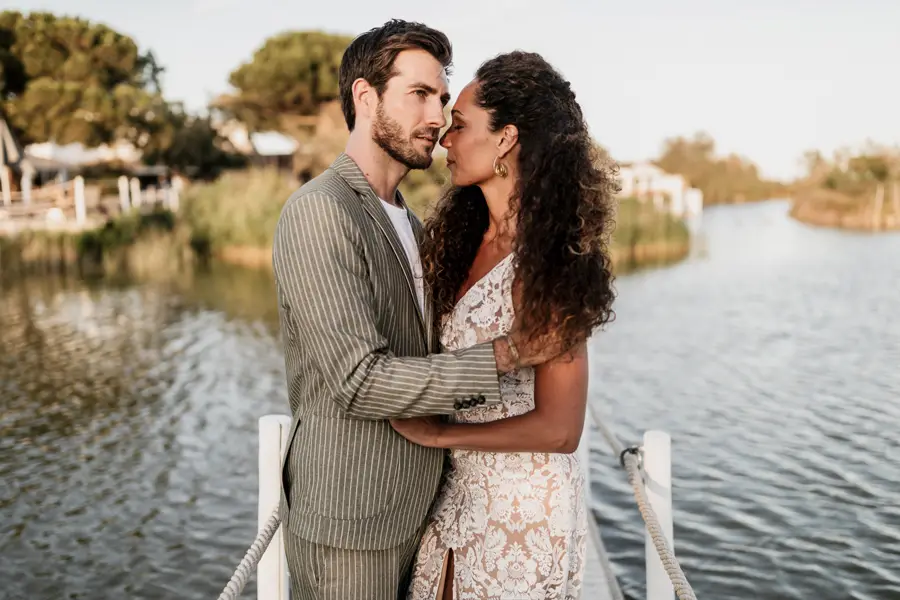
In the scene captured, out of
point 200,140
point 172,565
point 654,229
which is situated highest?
point 200,140

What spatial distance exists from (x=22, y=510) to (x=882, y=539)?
7725 mm

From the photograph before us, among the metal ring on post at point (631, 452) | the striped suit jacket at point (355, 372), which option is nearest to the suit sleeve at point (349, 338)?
the striped suit jacket at point (355, 372)

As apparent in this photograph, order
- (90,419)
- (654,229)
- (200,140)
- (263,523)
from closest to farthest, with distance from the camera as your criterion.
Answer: (263,523)
(90,419)
(654,229)
(200,140)

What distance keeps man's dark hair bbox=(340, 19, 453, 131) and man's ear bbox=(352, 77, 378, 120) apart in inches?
0.5

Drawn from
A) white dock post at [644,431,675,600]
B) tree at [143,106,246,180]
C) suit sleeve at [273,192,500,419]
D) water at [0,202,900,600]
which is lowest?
water at [0,202,900,600]

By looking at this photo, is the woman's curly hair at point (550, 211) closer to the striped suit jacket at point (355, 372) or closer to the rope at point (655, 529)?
the striped suit jacket at point (355, 372)

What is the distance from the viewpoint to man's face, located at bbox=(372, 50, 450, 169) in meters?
2.21

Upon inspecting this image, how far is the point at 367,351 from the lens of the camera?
1.87 m

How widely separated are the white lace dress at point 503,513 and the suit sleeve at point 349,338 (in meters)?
0.31

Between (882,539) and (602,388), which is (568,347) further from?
(602,388)

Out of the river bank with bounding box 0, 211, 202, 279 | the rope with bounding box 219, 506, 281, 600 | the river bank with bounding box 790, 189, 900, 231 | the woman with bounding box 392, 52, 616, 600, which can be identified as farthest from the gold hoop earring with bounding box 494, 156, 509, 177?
the river bank with bounding box 790, 189, 900, 231

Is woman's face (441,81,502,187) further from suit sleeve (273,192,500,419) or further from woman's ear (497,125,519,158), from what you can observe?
suit sleeve (273,192,500,419)

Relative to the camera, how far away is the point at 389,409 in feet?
6.16

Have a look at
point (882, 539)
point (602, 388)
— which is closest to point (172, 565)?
point (882, 539)
